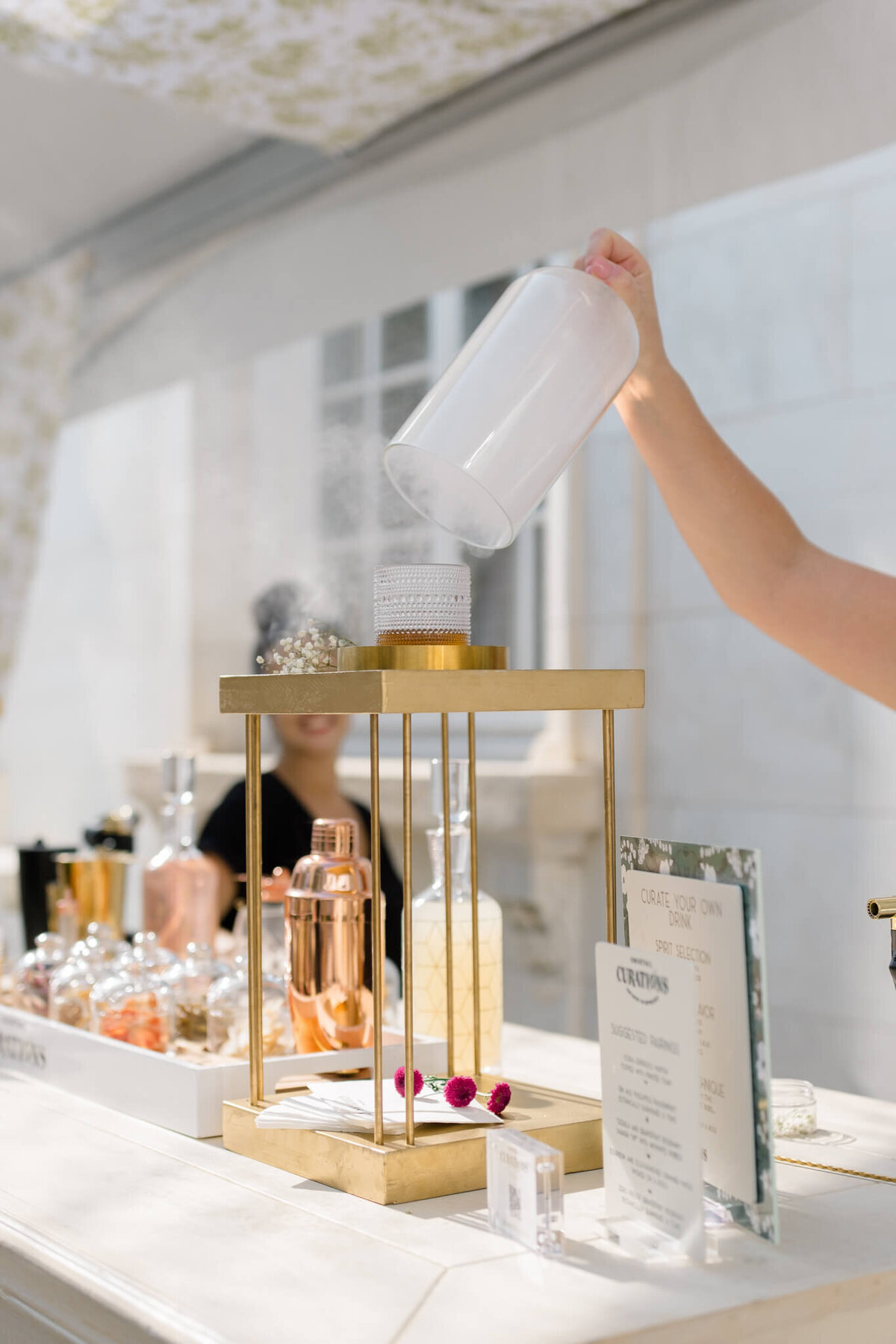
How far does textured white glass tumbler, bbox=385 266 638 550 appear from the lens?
2.54 feet

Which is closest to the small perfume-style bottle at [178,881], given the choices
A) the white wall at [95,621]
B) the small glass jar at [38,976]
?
the small glass jar at [38,976]

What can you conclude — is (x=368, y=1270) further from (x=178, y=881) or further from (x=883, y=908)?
(x=178, y=881)

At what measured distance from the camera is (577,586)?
287 centimetres

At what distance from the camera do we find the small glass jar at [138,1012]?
1112 mm

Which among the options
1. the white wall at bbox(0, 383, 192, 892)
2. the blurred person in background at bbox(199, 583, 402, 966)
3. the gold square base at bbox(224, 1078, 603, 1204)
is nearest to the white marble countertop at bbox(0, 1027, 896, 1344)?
the gold square base at bbox(224, 1078, 603, 1204)

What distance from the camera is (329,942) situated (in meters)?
0.99

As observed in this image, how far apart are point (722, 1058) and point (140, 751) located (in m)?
3.41

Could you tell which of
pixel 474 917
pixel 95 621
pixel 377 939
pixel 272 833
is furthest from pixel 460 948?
pixel 95 621

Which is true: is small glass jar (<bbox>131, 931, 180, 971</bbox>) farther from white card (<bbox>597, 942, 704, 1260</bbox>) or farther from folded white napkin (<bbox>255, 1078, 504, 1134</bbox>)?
white card (<bbox>597, 942, 704, 1260</bbox>)

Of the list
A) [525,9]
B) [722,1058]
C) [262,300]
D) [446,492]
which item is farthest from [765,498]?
[262,300]

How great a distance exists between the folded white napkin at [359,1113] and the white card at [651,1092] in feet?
0.44

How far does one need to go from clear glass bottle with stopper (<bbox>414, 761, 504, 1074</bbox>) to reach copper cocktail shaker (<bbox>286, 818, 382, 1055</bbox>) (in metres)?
0.07

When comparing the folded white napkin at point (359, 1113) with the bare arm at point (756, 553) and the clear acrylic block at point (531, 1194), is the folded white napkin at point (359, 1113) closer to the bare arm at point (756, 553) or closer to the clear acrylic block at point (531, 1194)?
the clear acrylic block at point (531, 1194)

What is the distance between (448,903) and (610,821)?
169 mm
